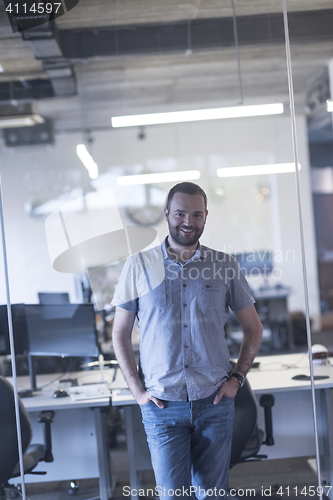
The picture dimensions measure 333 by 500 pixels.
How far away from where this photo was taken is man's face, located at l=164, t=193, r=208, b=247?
240cm

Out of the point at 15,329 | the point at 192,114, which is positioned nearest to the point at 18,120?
the point at 192,114

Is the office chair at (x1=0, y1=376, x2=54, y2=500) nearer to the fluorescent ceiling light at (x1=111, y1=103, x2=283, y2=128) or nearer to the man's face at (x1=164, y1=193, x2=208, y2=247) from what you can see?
the man's face at (x1=164, y1=193, x2=208, y2=247)

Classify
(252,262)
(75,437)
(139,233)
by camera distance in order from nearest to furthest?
(139,233) → (252,262) → (75,437)

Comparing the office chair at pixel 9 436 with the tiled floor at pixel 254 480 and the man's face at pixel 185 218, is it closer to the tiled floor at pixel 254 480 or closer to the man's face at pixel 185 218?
the tiled floor at pixel 254 480

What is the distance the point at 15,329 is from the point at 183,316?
1.11 metres

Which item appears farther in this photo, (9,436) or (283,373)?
(283,373)

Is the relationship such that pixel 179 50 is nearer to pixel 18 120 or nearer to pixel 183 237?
pixel 18 120

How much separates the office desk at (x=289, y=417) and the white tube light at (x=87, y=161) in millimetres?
5463

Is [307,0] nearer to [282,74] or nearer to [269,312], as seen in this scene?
[282,74]

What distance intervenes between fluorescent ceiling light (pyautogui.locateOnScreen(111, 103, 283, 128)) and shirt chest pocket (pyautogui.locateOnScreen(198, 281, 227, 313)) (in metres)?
1.44

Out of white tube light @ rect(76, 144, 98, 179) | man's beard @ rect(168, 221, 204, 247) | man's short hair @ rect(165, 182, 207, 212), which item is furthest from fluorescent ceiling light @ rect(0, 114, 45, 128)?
man's beard @ rect(168, 221, 204, 247)

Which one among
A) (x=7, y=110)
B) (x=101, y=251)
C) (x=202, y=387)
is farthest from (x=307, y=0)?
(x=7, y=110)

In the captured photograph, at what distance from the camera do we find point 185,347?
229 cm

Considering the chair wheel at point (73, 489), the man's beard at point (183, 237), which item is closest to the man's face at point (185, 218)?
the man's beard at point (183, 237)
